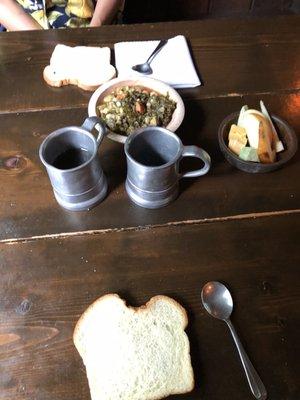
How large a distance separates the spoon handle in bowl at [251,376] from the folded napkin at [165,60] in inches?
29.5

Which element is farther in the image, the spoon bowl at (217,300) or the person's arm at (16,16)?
the person's arm at (16,16)

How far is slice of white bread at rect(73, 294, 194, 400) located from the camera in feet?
2.10

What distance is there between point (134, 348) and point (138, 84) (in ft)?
2.26

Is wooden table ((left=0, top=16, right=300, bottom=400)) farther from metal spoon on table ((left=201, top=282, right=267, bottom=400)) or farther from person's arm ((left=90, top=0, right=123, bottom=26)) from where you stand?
person's arm ((left=90, top=0, right=123, bottom=26))

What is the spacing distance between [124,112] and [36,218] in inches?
13.5

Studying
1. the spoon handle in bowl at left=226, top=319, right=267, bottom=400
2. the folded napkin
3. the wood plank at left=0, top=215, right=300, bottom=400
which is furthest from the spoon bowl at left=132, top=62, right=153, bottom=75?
the spoon handle in bowl at left=226, top=319, right=267, bottom=400

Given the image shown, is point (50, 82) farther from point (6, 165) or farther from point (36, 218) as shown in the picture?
point (36, 218)

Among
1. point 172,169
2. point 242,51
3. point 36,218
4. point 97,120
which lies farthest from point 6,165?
point 242,51

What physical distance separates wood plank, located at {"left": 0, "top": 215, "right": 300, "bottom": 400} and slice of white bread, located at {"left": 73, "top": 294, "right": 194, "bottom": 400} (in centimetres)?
2

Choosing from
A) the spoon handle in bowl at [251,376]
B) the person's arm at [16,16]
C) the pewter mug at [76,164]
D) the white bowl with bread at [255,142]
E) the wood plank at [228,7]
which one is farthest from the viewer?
the wood plank at [228,7]

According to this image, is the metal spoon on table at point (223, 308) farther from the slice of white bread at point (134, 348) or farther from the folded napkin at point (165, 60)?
the folded napkin at point (165, 60)

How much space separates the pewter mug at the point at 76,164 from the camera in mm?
747

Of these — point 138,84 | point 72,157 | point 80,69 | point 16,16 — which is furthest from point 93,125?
point 16,16

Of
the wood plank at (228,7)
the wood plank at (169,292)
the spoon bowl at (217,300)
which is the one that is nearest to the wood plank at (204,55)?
the wood plank at (169,292)
